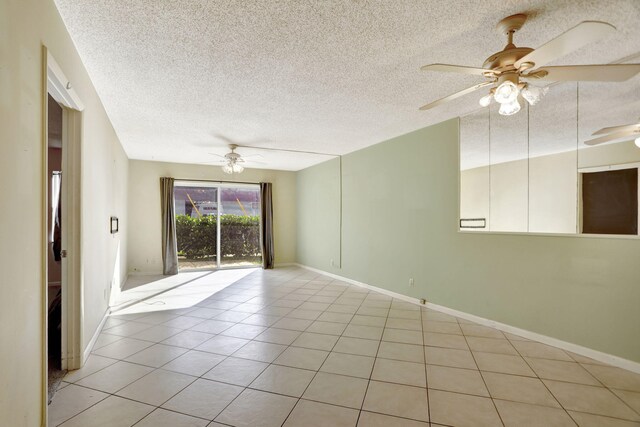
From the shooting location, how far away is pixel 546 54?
5.09 ft

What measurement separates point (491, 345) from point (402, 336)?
2.77 feet

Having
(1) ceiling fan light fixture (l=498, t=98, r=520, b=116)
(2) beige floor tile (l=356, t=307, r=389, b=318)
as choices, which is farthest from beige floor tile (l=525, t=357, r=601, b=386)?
(1) ceiling fan light fixture (l=498, t=98, r=520, b=116)

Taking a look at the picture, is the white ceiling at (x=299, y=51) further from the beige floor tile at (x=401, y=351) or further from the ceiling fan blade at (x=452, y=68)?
the beige floor tile at (x=401, y=351)

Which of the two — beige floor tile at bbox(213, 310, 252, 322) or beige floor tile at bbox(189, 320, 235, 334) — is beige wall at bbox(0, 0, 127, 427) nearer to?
beige floor tile at bbox(189, 320, 235, 334)

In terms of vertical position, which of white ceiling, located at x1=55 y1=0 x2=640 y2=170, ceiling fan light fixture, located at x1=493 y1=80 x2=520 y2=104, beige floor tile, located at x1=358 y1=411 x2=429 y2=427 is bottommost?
beige floor tile, located at x1=358 y1=411 x2=429 y2=427

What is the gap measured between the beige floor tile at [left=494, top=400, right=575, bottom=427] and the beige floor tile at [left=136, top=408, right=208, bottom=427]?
6.18ft

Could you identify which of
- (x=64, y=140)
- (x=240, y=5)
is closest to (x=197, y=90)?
(x=64, y=140)

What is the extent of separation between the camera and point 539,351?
2.83 m

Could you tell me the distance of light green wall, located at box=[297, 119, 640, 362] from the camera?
8.63 feet

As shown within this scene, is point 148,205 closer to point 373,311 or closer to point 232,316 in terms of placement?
point 232,316

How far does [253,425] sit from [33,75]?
2266 millimetres

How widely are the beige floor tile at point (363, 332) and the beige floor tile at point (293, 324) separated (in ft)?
1.61

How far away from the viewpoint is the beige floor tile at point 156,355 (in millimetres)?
2620

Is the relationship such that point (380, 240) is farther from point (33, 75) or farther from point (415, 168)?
point (33, 75)
